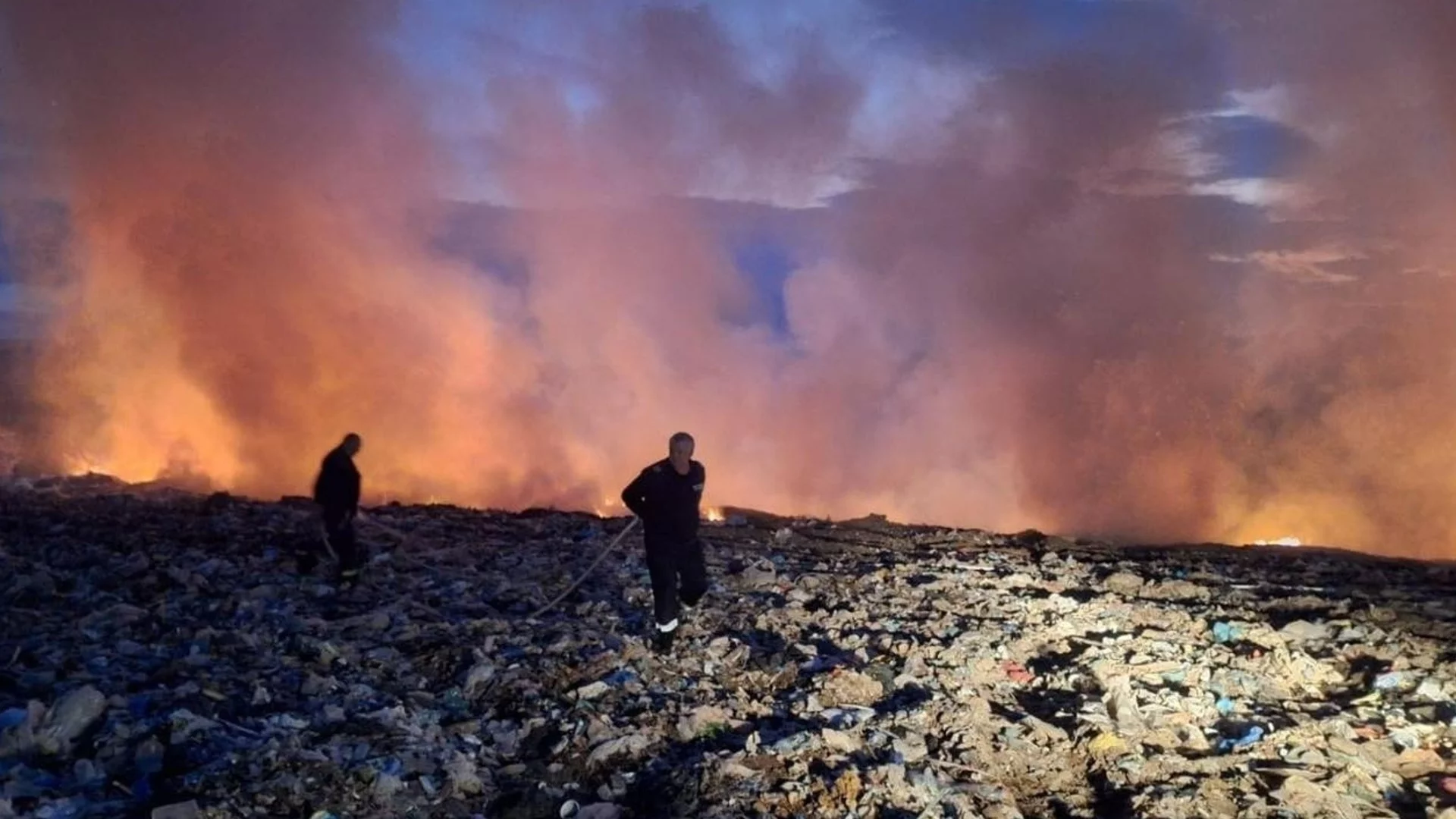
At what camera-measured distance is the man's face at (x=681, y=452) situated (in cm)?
620

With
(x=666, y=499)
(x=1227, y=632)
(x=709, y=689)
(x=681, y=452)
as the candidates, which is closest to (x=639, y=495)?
(x=666, y=499)

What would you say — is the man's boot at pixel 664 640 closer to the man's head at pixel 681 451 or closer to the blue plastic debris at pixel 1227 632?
the man's head at pixel 681 451

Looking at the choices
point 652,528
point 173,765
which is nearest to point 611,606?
point 652,528

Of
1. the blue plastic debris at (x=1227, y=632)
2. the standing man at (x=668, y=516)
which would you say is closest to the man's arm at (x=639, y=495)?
the standing man at (x=668, y=516)

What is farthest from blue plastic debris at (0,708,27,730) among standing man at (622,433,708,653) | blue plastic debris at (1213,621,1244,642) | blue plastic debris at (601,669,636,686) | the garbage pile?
blue plastic debris at (1213,621,1244,642)

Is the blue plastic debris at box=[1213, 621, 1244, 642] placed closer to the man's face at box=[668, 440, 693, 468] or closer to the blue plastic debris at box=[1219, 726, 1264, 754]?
the blue plastic debris at box=[1219, 726, 1264, 754]

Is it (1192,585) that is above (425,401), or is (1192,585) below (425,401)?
below

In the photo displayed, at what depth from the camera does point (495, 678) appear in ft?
19.0

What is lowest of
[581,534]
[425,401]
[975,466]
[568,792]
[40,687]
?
[568,792]

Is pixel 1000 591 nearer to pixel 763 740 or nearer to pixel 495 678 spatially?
pixel 763 740

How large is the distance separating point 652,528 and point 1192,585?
17.6ft

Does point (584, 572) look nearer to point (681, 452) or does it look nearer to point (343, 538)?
point (343, 538)

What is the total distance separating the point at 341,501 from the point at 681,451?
3215mm

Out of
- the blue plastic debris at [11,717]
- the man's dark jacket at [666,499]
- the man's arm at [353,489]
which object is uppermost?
the man's arm at [353,489]
